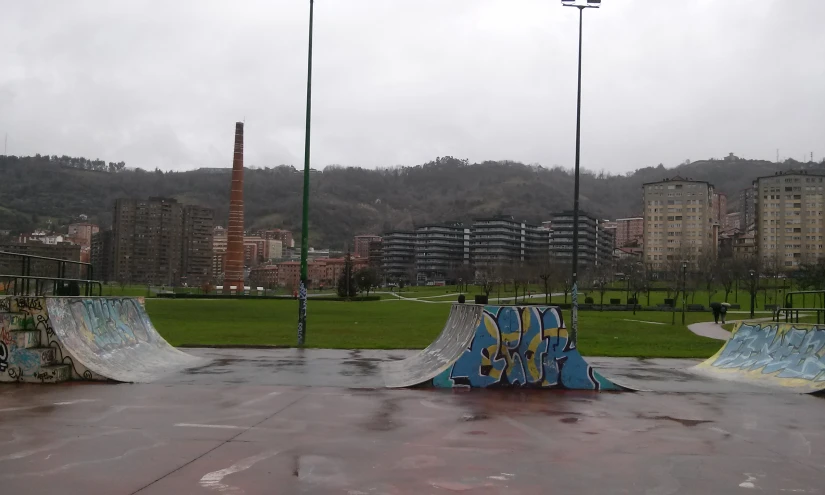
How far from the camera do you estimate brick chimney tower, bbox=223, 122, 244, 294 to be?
111500mm

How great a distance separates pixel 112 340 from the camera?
1504 cm

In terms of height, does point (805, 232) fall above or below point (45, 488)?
above

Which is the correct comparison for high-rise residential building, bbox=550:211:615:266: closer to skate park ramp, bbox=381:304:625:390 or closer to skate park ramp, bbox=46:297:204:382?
skate park ramp, bbox=46:297:204:382

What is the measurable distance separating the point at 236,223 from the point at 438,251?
86015 millimetres

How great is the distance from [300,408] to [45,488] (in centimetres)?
457

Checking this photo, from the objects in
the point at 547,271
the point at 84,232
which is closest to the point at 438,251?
the point at 84,232

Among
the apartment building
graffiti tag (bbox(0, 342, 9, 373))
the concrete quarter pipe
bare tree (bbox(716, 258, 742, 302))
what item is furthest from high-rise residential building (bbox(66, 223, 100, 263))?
graffiti tag (bbox(0, 342, 9, 373))

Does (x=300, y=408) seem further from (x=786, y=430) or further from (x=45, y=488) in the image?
(x=786, y=430)

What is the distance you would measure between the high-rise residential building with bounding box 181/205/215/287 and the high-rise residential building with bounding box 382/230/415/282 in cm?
4836

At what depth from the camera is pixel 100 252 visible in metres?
155

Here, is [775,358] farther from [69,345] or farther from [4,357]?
[4,357]

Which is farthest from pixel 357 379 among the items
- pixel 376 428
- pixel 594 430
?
pixel 594 430

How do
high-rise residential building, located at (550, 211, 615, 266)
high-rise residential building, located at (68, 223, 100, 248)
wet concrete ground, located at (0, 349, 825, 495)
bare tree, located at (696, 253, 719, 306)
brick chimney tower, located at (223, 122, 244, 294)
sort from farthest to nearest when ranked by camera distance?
high-rise residential building, located at (550, 211, 615, 266) < high-rise residential building, located at (68, 223, 100, 248) < brick chimney tower, located at (223, 122, 244, 294) < bare tree, located at (696, 253, 719, 306) < wet concrete ground, located at (0, 349, 825, 495)

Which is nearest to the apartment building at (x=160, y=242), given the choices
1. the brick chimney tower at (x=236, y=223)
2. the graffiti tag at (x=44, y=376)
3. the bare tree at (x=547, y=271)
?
the brick chimney tower at (x=236, y=223)
